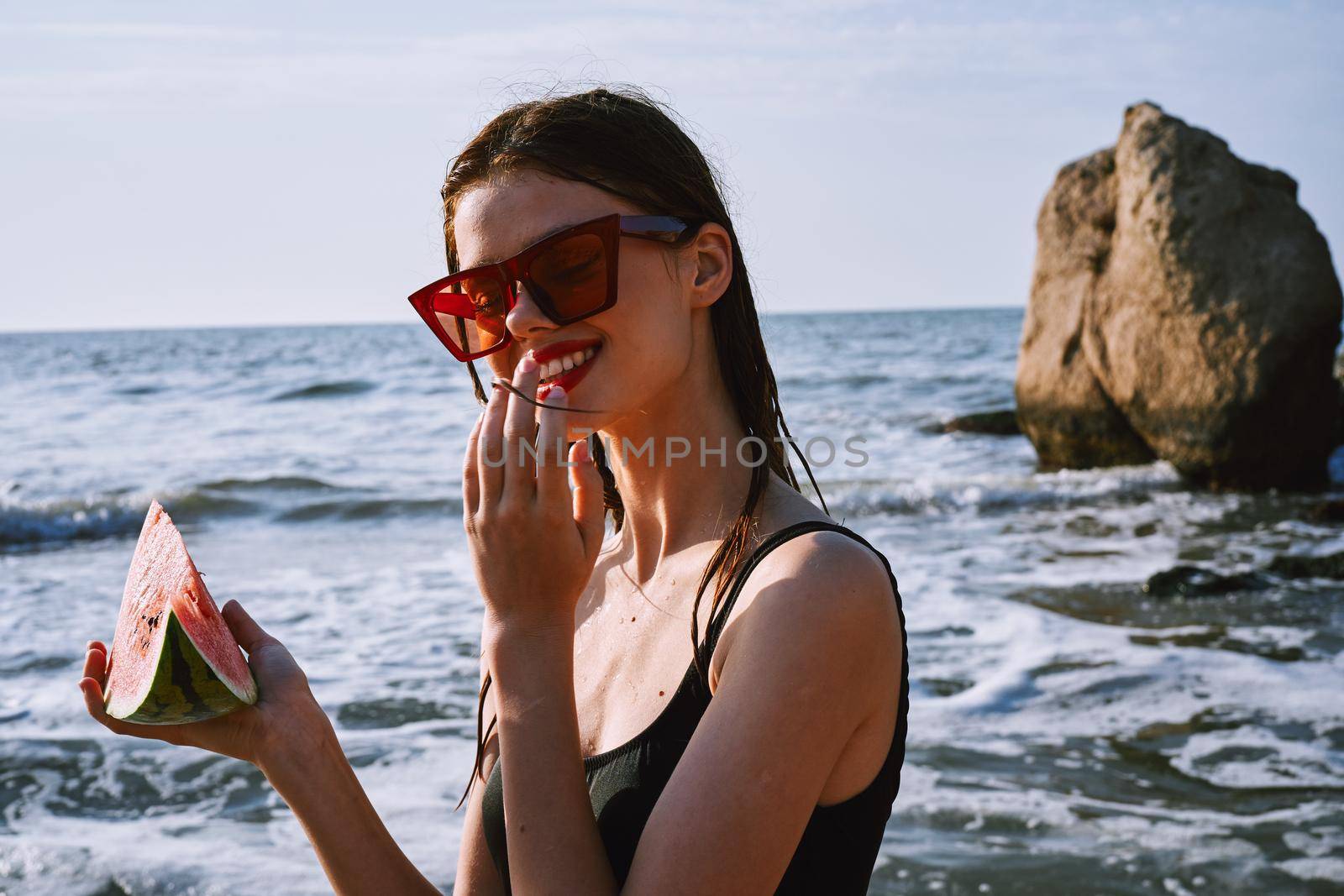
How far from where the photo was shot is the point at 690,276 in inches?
93.4

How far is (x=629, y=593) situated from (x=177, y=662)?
916 millimetres

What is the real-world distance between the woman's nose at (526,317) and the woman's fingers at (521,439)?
22 centimetres

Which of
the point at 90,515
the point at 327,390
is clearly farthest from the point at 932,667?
the point at 327,390

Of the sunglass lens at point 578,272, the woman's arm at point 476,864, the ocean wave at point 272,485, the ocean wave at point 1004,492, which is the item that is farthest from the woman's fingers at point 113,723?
the ocean wave at point 272,485

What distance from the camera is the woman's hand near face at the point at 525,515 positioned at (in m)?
1.98

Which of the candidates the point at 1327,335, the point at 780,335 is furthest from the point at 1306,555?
the point at 780,335

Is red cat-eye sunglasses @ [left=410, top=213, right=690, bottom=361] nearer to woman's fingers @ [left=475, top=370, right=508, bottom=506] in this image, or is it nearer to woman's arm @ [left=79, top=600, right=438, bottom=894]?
woman's fingers @ [left=475, top=370, right=508, bottom=506]

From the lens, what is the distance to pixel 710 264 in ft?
7.91

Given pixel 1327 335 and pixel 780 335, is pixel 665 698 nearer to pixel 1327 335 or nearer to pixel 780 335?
pixel 1327 335

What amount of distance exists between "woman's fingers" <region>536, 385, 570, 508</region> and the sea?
2034 mm

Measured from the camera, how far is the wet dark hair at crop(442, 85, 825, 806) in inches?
88.6

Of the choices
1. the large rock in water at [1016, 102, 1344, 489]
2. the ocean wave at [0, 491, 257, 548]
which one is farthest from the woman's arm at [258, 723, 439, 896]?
the ocean wave at [0, 491, 257, 548]

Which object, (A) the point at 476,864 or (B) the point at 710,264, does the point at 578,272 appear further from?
(A) the point at 476,864

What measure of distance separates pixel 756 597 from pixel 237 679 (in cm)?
97
